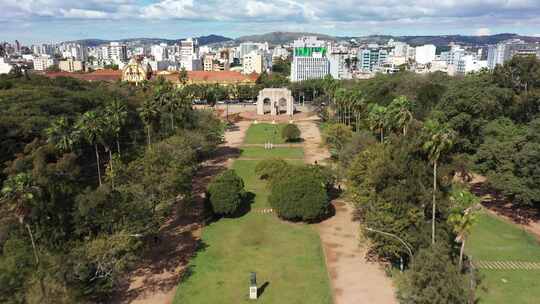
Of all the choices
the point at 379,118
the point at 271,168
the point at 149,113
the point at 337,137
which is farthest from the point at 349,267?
the point at 149,113

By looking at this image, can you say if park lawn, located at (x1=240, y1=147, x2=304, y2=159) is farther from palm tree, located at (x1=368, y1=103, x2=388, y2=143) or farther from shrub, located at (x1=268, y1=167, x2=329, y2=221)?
shrub, located at (x1=268, y1=167, x2=329, y2=221)

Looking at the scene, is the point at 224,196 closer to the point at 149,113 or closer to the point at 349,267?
the point at 349,267

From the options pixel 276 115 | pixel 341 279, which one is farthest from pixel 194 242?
pixel 276 115

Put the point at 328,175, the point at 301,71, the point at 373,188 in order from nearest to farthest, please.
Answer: the point at 373,188 → the point at 328,175 → the point at 301,71

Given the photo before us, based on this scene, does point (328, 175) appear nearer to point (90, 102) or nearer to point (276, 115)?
point (90, 102)

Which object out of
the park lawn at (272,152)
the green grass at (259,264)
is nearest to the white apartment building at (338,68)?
the park lawn at (272,152)

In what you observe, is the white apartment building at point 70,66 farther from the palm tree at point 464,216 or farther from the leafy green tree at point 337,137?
the palm tree at point 464,216
